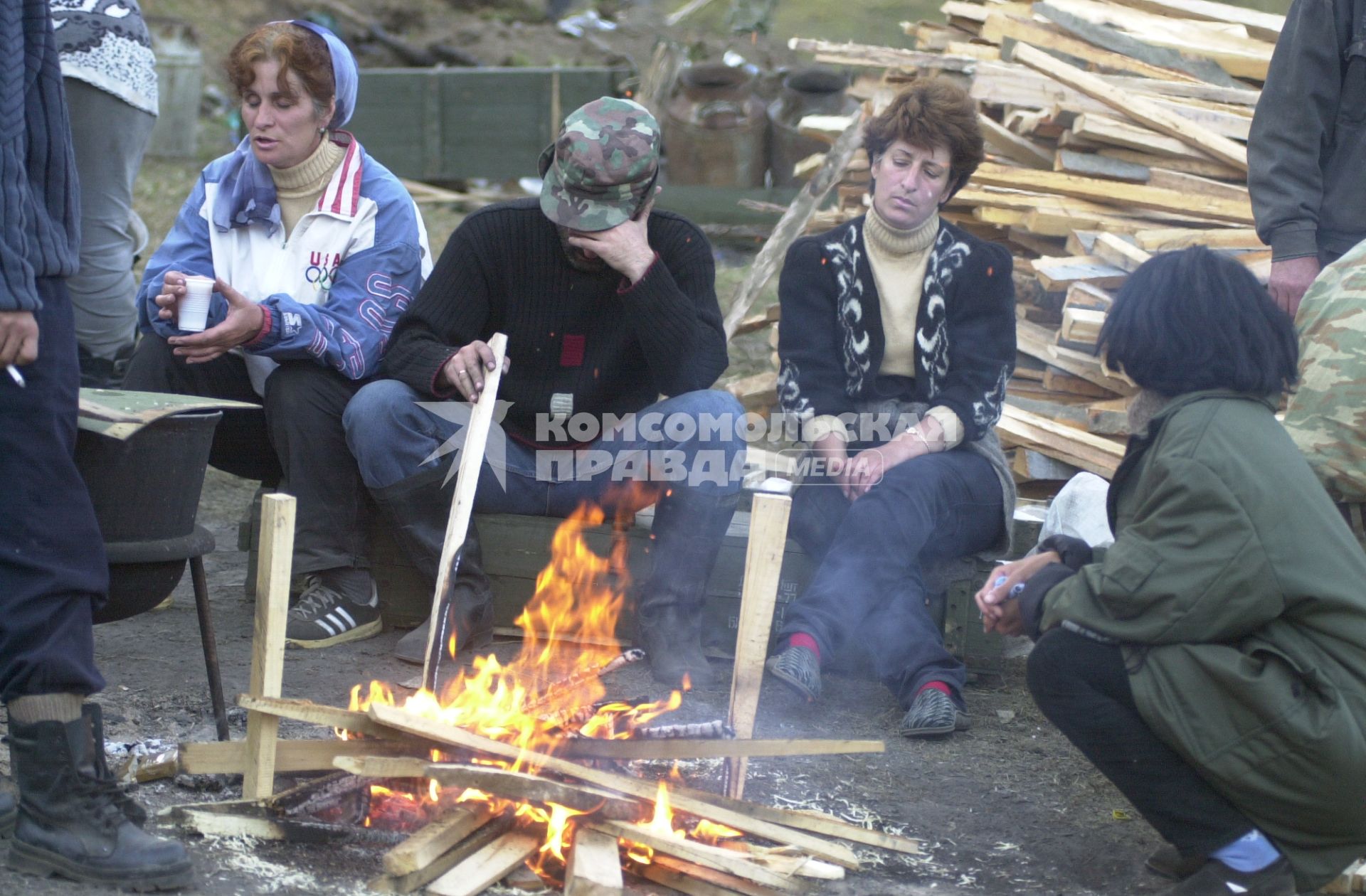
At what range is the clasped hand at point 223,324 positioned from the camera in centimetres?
416

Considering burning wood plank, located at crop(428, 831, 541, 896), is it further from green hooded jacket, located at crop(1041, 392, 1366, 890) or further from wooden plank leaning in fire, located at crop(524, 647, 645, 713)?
green hooded jacket, located at crop(1041, 392, 1366, 890)

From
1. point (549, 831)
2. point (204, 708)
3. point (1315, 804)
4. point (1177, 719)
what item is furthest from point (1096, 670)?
point (204, 708)

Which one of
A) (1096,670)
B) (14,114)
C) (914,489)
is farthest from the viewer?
(914,489)

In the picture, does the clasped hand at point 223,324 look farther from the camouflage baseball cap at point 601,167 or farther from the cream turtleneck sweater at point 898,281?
the cream turtleneck sweater at point 898,281

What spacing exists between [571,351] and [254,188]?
1.18 meters

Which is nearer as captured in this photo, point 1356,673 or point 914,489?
point 1356,673

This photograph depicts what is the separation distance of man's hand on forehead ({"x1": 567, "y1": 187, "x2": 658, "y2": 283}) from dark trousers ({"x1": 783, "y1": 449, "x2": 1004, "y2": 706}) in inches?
39.5

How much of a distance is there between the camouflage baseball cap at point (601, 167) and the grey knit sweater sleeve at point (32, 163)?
4.89ft

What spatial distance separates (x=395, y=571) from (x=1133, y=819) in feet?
7.90

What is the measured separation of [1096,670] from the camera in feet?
9.74

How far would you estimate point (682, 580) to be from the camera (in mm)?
4324

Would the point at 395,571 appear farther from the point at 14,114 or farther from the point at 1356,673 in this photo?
the point at 1356,673

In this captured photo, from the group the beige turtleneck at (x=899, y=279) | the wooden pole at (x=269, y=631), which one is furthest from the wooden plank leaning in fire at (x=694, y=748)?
the beige turtleneck at (x=899, y=279)

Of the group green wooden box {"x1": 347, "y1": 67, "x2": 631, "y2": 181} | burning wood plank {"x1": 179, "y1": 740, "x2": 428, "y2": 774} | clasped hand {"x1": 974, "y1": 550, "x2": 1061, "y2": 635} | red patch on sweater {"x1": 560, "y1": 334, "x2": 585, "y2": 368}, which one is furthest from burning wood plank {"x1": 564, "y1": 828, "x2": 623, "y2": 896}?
green wooden box {"x1": 347, "y1": 67, "x2": 631, "y2": 181}
